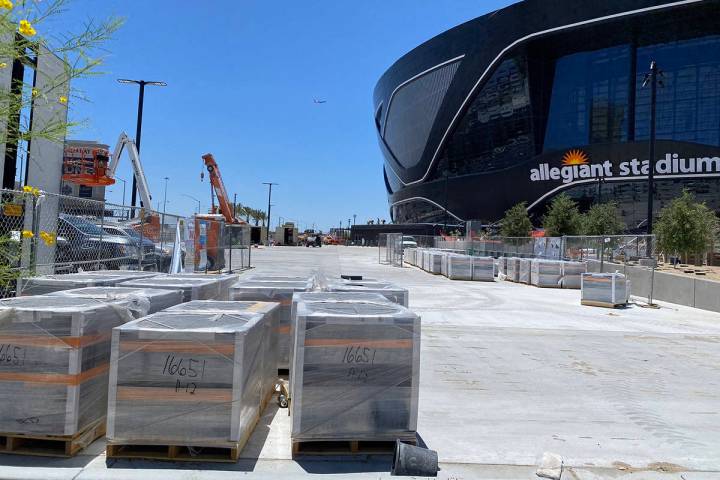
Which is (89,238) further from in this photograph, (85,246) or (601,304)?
(601,304)

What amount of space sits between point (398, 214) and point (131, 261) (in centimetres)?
9089

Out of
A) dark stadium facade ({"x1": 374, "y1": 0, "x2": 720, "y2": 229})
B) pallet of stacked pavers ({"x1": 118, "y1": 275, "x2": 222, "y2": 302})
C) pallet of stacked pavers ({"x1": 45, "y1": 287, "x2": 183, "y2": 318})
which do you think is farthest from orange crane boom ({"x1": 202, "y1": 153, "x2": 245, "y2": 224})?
dark stadium facade ({"x1": 374, "y1": 0, "x2": 720, "y2": 229})

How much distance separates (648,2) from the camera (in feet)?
180

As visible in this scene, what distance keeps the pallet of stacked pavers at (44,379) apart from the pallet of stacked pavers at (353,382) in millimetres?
1706

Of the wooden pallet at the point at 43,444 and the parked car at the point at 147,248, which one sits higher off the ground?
the parked car at the point at 147,248

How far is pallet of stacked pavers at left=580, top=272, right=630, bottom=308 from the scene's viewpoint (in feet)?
57.3

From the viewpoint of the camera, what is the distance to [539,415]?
5.91 m

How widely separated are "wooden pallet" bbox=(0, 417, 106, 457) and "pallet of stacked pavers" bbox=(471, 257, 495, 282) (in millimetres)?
24380

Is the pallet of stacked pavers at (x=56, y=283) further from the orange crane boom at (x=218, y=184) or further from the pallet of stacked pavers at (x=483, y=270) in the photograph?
the orange crane boom at (x=218, y=184)

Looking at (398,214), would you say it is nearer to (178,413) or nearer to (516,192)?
(516,192)

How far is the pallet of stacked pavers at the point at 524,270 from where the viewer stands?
2580cm

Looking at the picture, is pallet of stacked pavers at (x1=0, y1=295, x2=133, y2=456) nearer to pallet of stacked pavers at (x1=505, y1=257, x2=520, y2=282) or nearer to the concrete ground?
the concrete ground

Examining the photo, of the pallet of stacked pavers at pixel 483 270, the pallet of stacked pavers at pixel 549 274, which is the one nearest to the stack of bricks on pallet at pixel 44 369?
the pallet of stacked pavers at pixel 549 274

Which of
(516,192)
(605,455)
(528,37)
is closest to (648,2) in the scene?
(528,37)
